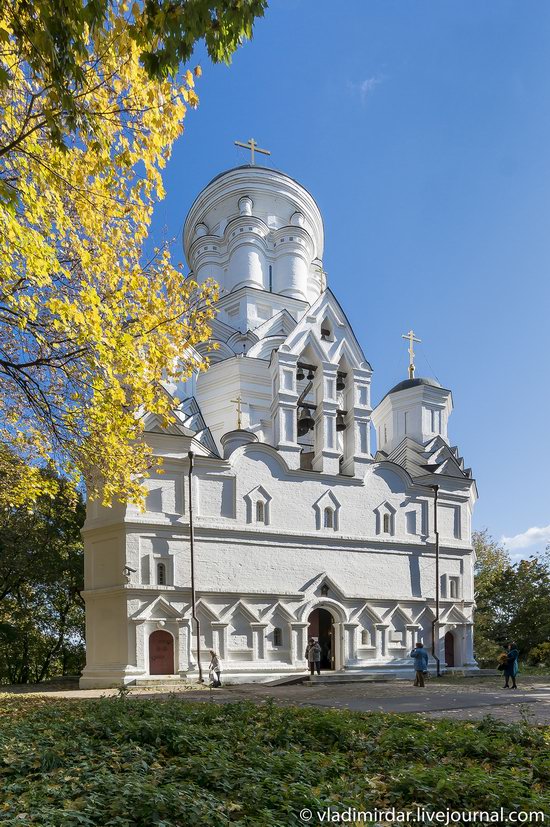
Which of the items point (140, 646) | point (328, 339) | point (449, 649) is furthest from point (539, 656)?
point (140, 646)

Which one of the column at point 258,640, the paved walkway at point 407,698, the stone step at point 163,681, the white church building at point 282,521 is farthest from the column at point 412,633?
the stone step at point 163,681

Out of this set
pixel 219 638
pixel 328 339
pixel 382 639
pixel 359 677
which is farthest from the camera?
pixel 328 339

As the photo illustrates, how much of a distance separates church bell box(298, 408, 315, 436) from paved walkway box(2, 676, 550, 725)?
380 inches

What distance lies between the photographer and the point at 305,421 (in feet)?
89.7

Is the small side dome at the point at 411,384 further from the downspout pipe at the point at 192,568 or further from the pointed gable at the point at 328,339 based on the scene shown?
the downspout pipe at the point at 192,568

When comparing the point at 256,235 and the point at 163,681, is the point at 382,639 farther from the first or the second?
the point at 256,235

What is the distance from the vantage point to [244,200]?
34.7 metres

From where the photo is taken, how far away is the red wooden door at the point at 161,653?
21.1 metres

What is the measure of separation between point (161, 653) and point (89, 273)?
14.0 m

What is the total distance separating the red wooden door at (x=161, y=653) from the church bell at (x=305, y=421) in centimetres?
964

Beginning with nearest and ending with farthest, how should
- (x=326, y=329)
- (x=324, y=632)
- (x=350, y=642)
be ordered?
(x=350, y=642)
(x=324, y=632)
(x=326, y=329)

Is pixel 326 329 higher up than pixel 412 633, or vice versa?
pixel 326 329

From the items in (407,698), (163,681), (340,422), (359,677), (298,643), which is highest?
(340,422)

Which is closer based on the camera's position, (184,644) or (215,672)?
(215,672)
